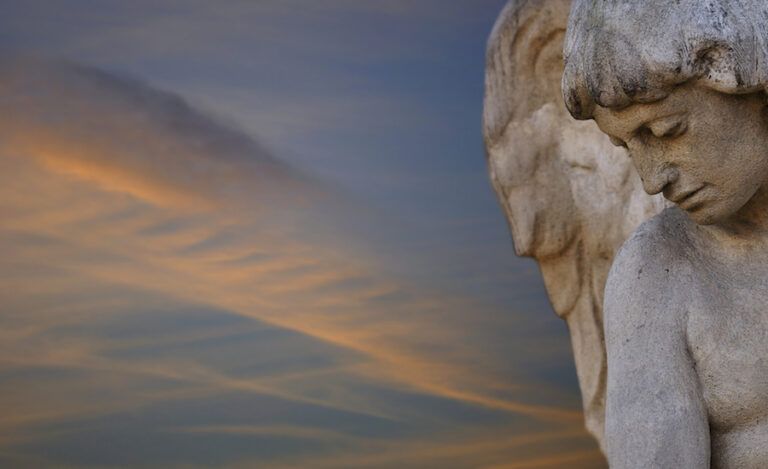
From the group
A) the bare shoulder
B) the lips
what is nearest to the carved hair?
the lips

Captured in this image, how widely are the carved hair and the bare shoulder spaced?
0.57 meters

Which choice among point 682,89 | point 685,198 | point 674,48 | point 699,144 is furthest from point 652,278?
point 674,48

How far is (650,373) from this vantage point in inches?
178

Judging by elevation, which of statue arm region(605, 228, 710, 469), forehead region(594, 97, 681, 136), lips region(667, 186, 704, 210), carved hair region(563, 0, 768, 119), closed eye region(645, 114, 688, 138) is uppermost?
carved hair region(563, 0, 768, 119)

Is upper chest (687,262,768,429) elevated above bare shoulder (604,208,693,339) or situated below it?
below

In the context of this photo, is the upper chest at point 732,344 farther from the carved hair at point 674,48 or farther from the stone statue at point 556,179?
the stone statue at point 556,179

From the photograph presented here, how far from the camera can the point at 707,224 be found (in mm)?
4539

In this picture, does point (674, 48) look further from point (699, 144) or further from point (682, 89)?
point (699, 144)

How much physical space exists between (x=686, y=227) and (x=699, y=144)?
1.39 ft

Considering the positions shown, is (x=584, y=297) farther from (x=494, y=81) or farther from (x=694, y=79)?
(x=694, y=79)

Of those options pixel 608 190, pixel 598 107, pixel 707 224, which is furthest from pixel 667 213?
pixel 608 190

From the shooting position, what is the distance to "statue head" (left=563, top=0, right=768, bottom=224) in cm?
418

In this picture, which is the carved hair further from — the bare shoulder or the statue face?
the bare shoulder

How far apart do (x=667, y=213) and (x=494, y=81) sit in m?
1.95
